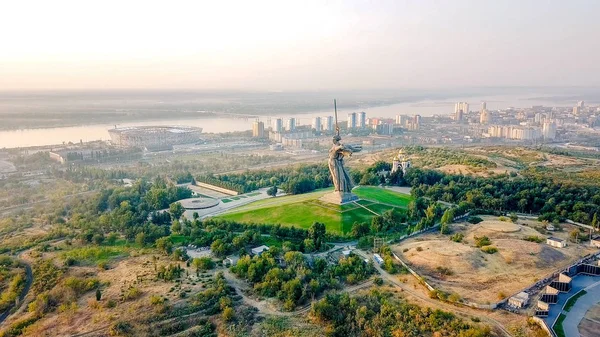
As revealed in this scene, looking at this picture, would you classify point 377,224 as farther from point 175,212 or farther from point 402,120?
point 402,120

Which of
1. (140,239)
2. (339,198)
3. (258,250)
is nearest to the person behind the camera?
(258,250)

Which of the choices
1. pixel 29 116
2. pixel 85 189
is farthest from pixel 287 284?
→ pixel 29 116

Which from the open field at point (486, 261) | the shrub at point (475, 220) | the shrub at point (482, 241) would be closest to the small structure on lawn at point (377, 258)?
the open field at point (486, 261)

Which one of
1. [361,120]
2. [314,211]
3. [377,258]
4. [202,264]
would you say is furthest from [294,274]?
[361,120]

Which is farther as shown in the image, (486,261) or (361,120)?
(361,120)

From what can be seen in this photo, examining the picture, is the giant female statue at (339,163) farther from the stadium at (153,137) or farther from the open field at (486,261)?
the stadium at (153,137)

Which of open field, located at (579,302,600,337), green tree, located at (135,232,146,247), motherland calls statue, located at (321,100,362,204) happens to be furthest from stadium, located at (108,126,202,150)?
open field, located at (579,302,600,337)
